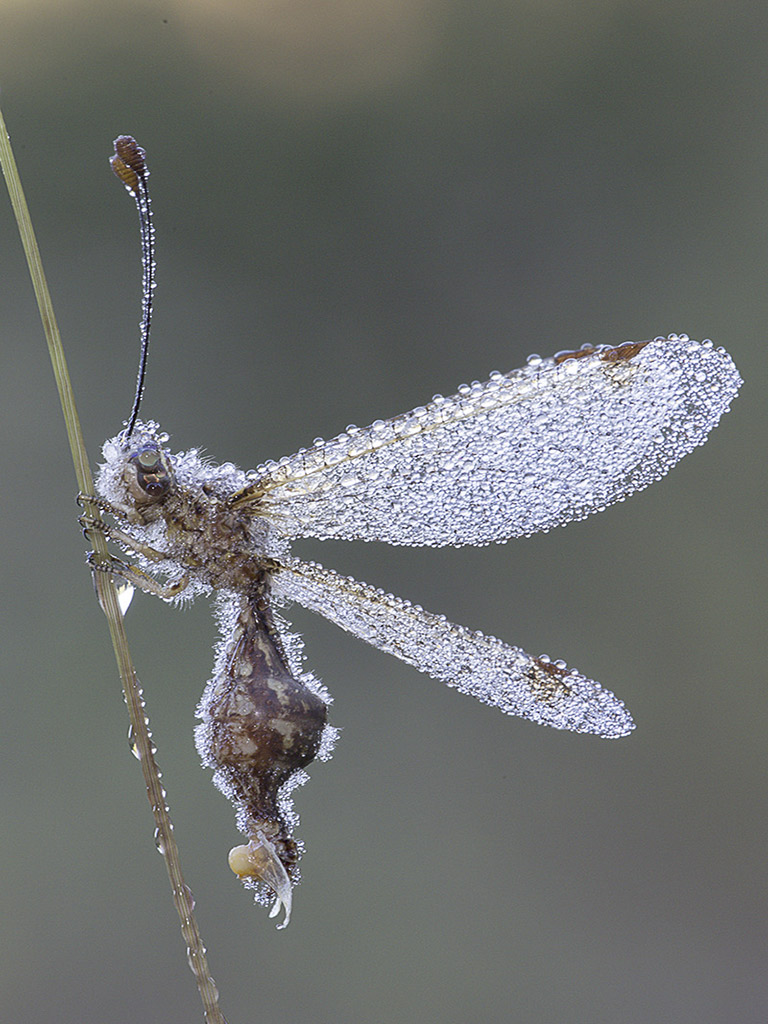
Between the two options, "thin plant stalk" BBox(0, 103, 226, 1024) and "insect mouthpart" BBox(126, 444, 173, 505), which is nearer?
"thin plant stalk" BBox(0, 103, 226, 1024)

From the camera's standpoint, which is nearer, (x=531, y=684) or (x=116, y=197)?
(x=531, y=684)

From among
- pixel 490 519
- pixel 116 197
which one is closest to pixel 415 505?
pixel 490 519

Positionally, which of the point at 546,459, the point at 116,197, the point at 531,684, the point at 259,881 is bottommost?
the point at 259,881

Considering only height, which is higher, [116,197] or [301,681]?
[116,197]

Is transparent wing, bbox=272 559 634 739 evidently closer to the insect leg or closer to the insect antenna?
the insect leg

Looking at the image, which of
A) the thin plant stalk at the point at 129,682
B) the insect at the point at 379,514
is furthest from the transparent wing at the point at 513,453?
the thin plant stalk at the point at 129,682

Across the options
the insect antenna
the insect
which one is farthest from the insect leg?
the insect antenna

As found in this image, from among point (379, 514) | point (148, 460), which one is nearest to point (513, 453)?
point (379, 514)

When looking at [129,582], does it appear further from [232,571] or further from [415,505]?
[415,505]
